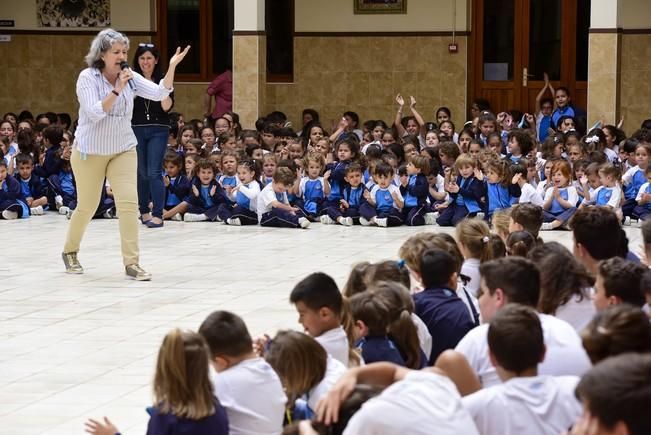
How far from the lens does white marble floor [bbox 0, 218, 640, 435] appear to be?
6527 mm

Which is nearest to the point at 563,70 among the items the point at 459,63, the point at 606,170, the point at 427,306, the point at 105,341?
the point at 459,63

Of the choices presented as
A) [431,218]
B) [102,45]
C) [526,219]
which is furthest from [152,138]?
[526,219]

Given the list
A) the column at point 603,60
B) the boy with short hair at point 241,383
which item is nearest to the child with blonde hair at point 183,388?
the boy with short hair at point 241,383

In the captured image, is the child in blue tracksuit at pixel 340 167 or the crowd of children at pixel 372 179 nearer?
the crowd of children at pixel 372 179

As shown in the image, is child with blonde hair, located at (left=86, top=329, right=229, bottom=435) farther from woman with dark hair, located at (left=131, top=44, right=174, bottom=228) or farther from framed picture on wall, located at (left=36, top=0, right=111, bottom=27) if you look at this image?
framed picture on wall, located at (left=36, top=0, right=111, bottom=27)

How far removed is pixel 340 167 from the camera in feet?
47.2

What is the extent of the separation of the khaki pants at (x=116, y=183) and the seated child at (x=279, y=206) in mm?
3817

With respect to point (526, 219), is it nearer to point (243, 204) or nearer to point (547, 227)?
point (547, 227)

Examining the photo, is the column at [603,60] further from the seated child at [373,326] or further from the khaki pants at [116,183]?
the seated child at [373,326]

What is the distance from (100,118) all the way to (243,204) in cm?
459

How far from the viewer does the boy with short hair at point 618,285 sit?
5109 mm

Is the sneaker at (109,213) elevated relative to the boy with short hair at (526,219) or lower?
lower

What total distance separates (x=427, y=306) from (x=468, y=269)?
1.13 metres

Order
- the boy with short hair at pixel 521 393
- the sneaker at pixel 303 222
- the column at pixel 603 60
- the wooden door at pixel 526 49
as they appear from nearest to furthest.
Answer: the boy with short hair at pixel 521 393, the sneaker at pixel 303 222, the column at pixel 603 60, the wooden door at pixel 526 49
